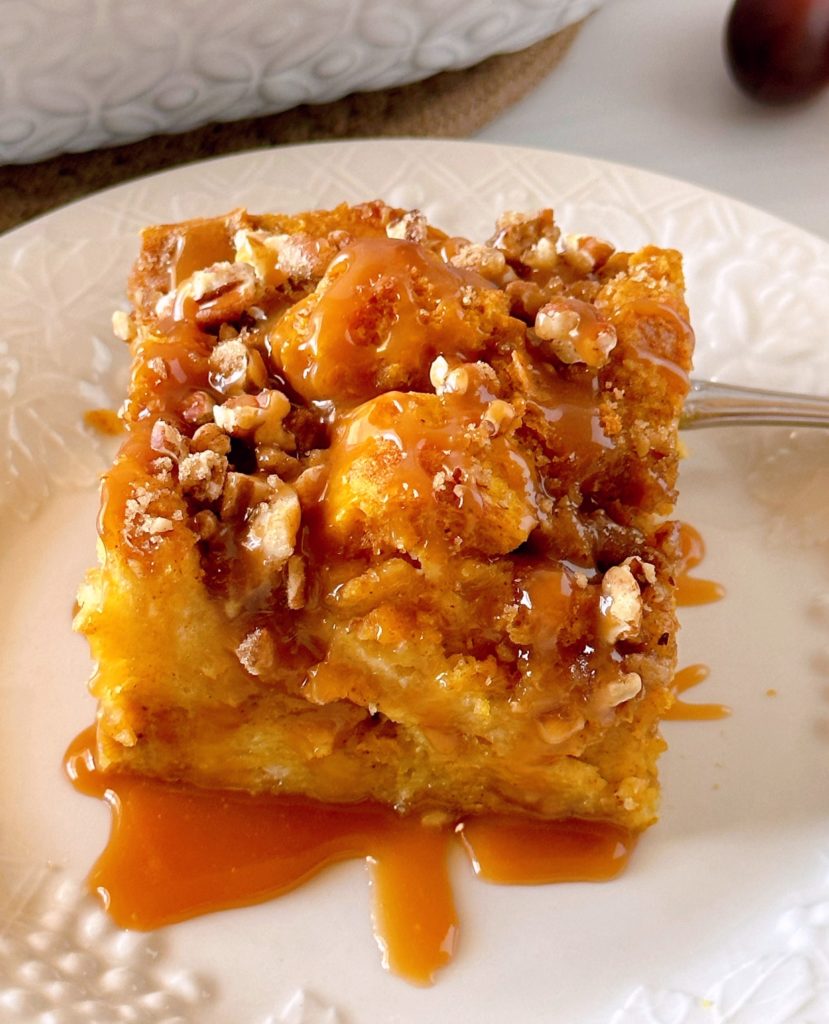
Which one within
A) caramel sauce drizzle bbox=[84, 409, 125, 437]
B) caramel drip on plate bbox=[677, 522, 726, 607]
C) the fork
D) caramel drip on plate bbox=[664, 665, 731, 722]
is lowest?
caramel drip on plate bbox=[664, 665, 731, 722]

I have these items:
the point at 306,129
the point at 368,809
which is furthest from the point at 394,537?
the point at 306,129

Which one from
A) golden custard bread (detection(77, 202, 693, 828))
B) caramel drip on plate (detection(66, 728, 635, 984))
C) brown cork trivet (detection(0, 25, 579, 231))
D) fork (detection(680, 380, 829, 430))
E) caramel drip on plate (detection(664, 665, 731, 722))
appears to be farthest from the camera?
brown cork trivet (detection(0, 25, 579, 231))

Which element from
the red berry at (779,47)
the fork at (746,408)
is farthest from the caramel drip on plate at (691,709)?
the red berry at (779,47)

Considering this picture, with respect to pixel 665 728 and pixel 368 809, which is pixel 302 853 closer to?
pixel 368 809

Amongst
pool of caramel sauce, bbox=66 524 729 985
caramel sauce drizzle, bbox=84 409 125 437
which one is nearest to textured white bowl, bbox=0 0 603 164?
caramel sauce drizzle, bbox=84 409 125 437

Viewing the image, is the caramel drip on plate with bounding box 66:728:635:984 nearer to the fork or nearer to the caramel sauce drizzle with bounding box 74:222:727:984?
the caramel sauce drizzle with bounding box 74:222:727:984

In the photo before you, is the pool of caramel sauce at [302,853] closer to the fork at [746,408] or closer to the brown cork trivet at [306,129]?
the fork at [746,408]
